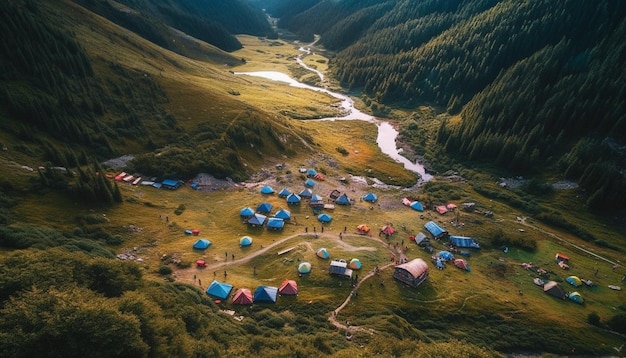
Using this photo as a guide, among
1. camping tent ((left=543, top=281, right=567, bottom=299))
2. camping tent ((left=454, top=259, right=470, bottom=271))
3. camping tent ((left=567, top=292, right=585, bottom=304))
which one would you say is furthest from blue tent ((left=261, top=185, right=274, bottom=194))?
camping tent ((left=567, top=292, right=585, bottom=304))

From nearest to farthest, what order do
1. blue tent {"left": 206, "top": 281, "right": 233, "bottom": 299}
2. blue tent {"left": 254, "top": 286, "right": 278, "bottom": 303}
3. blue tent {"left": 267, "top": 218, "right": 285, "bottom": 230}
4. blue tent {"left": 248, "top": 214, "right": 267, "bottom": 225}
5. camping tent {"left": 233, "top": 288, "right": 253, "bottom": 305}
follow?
camping tent {"left": 233, "top": 288, "right": 253, "bottom": 305}
blue tent {"left": 206, "top": 281, "right": 233, "bottom": 299}
blue tent {"left": 254, "top": 286, "right": 278, "bottom": 303}
blue tent {"left": 267, "top": 218, "right": 285, "bottom": 230}
blue tent {"left": 248, "top": 214, "right": 267, "bottom": 225}

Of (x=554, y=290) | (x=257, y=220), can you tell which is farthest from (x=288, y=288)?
(x=554, y=290)

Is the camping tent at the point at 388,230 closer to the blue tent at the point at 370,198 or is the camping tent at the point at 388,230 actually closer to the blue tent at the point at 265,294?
the blue tent at the point at 370,198

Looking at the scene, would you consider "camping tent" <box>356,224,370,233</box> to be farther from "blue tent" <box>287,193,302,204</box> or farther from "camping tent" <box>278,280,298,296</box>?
"camping tent" <box>278,280,298,296</box>

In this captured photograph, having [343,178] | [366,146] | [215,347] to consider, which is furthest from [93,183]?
[366,146]

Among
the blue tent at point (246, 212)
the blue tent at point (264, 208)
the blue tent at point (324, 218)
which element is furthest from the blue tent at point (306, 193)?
the blue tent at point (246, 212)

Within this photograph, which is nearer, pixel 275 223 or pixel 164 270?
pixel 164 270

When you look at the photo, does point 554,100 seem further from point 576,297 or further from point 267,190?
point 267,190

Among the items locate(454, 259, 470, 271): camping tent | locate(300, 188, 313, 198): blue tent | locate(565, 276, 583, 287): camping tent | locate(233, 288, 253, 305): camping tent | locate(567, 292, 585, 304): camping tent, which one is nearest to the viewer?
locate(233, 288, 253, 305): camping tent
